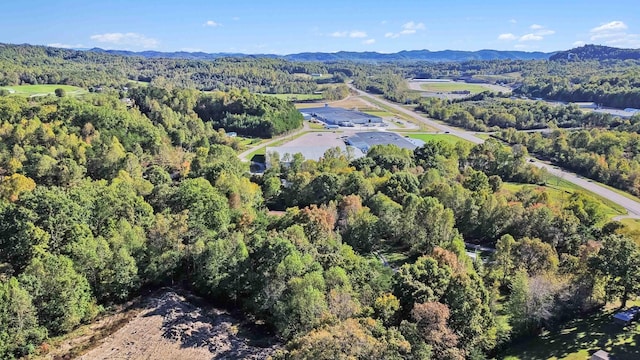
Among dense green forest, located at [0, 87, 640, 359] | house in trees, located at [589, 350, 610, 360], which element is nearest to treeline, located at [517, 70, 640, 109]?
dense green forest, located at [0, 87, 640, 359]

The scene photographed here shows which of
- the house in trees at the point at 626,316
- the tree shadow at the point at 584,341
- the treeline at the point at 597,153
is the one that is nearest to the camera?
the tree shadow at the point at 584,341

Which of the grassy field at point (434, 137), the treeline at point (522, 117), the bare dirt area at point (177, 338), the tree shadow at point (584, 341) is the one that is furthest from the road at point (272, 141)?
the tree shadow at point (584, 341)

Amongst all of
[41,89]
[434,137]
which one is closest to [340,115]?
[434,137]

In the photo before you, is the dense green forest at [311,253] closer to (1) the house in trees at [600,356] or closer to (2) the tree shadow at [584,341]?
(2) the tree shadow at [584,341]

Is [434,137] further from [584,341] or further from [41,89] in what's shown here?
[41,89]

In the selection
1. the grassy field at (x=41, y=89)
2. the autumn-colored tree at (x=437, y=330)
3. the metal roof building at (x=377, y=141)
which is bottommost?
the metal roof building at (x=377, y=141)

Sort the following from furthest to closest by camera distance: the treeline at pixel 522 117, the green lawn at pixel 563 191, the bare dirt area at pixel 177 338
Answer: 1. the treeline at pixel 522 117
2. the green lawn at pixel 563 191
3. the bare dirt area at pixel 177 338

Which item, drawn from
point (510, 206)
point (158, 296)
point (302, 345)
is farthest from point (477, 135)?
point (302, 345)
